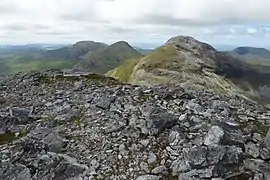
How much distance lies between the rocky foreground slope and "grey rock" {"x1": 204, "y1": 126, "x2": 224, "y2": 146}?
0.14 ft

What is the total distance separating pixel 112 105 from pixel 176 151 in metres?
6.01

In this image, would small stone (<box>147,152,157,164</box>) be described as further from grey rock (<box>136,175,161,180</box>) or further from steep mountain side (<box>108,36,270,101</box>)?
steep mountain side (<box>108,36,270,101</box>)

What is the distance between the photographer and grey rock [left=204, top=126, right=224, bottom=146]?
52.6 feet

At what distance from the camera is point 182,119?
60.5ft

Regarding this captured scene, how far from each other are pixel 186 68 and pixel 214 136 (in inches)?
3964

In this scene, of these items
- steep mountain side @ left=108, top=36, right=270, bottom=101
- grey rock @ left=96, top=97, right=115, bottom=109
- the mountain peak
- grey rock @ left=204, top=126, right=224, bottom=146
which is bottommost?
steep mountain side @ left=108, top=36, right=270, bottom=101

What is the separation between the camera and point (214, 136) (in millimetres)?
16250

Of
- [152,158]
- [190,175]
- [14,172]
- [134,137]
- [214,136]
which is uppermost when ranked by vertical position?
[214,136]

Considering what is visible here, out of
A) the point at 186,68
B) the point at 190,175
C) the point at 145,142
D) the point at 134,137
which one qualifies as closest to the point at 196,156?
the point at 190,175

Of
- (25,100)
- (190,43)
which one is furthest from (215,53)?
(25,100)

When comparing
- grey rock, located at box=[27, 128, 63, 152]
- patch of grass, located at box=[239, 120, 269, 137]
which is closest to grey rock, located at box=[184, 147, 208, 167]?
patch of grass, located at box=[239, 120, 269, 137]

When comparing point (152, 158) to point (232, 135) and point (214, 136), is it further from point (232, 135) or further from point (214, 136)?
point (232, 135)

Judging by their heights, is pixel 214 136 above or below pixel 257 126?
above

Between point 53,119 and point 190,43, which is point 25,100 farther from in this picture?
point 190,43
